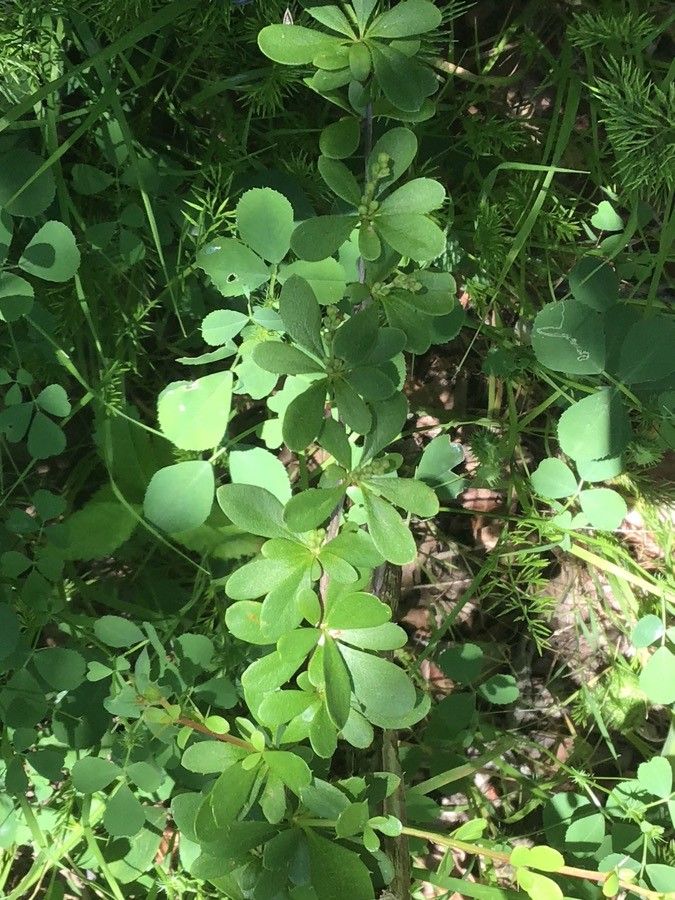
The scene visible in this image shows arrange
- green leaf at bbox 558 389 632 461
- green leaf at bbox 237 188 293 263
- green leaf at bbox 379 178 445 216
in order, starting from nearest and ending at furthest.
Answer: green leaf at bbox 379 178 445 216 < green leaf at bbox 237 188 293 263 < green leaf at bbox 558 389 632 461

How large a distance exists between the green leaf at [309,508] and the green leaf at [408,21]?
615mm

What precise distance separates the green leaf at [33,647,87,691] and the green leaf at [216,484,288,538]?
0.52 meters

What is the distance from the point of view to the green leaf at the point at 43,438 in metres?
1.36

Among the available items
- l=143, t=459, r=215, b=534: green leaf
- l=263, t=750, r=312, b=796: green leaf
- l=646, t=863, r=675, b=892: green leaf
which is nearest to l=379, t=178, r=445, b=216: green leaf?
l=143, t=459, r=215, b=534: green leaf

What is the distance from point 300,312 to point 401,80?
1.13 ft

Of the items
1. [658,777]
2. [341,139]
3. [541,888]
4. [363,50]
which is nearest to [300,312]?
[341,139]

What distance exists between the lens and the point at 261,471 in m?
1.18

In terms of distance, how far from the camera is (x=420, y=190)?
1.04 metres

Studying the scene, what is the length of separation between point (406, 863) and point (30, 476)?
3.39 ft

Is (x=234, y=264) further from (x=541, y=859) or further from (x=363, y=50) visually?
(x=541, y=859)

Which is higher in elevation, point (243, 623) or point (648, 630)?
point (243, 623)

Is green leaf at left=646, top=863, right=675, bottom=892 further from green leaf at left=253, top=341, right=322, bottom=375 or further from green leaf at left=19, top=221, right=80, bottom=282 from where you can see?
green leaf at left=19, top=221, right=80, bottom=282

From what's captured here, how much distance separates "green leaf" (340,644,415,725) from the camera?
3.30ft

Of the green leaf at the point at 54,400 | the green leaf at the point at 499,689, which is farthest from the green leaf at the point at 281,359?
the green leaf at the point at 499,689
